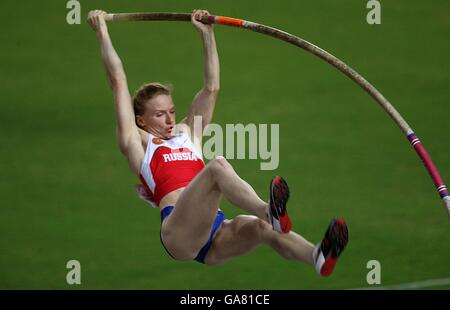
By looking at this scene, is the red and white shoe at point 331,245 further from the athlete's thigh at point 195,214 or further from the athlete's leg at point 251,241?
the athlete's thigh at point 195,214

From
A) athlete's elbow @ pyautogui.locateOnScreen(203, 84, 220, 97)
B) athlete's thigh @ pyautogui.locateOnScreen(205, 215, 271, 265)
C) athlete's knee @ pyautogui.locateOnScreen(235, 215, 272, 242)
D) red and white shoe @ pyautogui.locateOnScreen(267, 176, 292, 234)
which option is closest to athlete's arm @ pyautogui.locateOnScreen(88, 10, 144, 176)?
athlete's elbow @ pyautogui.locateOnScreen(203, 84, 220, 97)

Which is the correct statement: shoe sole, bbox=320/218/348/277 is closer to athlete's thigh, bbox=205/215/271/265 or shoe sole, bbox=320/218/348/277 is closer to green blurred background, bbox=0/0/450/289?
athlete's thigh, bbox=205/215/271/265

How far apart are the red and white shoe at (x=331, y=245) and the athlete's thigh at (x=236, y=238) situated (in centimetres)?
79

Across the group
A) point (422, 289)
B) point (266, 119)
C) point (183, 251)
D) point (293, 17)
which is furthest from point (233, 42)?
point (183, 251)

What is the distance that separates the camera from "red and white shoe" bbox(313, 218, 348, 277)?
8953 mm

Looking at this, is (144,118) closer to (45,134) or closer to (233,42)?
(45,134)

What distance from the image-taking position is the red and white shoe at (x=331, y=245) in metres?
8.95

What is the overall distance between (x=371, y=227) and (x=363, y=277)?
111 centimetres

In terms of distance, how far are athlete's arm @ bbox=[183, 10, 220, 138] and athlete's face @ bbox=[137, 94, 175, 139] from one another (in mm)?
307

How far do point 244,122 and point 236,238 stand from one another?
5217 millimetres

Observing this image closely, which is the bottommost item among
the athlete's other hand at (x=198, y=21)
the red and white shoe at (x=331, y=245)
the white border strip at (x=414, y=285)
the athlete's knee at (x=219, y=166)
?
the red and white shoe at (x=331, y=245)

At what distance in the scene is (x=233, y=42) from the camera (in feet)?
57.0

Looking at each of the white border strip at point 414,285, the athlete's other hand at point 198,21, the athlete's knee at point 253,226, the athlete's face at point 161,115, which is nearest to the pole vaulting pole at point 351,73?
the athlete's other hand at point 198,21

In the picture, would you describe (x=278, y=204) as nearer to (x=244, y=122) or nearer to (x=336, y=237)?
(x=336, y=237)
